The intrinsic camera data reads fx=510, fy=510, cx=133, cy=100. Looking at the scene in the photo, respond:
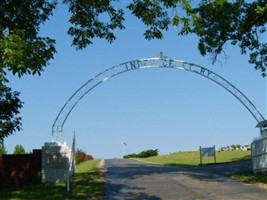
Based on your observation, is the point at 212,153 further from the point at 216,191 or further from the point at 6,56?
the point at 6,56

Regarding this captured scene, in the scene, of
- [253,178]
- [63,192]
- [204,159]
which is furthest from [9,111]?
[204,159]

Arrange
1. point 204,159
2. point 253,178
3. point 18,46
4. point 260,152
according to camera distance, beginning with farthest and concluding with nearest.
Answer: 1. point 204,159
2. point 260,152
3. point 253,178
4. point 18,46

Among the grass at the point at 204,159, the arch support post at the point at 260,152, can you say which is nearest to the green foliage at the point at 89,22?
the arch support post at the point at 260,152

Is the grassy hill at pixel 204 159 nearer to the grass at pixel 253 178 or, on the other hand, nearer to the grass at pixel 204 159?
the grass at pixel 204 159

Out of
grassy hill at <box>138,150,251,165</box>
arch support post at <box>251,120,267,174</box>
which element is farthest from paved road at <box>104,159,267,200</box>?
grassy hill at <box>138,150,251,165</box>

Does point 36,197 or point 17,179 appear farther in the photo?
point 17,179

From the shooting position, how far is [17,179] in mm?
22078

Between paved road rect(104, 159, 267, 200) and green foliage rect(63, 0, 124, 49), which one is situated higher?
green foliage rect(63, 0, 124, 49)

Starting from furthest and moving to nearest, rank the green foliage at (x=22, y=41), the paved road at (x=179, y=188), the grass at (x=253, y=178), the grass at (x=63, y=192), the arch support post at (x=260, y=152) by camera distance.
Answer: the arch support post at (x=260, y=152) < the grass at (x=253, y=178) < the grass at (x=63, y=192) < the paved road at (x=179, y=188) < the green foliage at (x=22, y=41)

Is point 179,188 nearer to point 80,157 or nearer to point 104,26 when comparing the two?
point 104,26

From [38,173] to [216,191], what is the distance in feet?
27.8

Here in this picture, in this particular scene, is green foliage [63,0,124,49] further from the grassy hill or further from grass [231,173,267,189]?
the grassy hill

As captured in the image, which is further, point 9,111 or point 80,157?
point 80,157

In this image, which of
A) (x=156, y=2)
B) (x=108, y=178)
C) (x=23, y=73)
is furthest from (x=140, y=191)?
(x=23, y=73)
